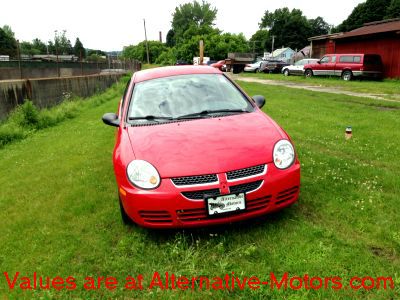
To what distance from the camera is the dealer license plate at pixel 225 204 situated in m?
2.99

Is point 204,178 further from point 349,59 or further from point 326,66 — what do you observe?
point 326,66

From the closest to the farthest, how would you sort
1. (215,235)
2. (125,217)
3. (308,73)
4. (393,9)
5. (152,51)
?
(215,235)
(125,217)
(308,73)
(393,9)
(152,51)

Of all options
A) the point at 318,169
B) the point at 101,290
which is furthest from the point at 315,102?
the point at 101,290

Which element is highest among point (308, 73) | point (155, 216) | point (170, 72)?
point (170, 72)

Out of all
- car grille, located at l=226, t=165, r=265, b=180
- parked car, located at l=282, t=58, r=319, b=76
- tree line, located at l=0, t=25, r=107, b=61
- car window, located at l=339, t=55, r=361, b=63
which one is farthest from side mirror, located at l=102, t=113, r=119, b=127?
parked car, located at l=282, t=58, r=319, b=76

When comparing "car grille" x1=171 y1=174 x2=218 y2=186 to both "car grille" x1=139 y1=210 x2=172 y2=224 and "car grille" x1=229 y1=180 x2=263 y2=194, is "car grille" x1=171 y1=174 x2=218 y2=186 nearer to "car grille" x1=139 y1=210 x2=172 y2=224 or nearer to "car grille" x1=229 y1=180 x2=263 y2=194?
"car grille" x1=229 y1=180 x2=263 y2=194

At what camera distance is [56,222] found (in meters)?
3.88

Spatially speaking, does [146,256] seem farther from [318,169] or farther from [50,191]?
[318,169]

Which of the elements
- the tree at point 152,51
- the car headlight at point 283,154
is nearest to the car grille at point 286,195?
the car headlight at point 283,154

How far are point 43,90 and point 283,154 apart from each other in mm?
10592

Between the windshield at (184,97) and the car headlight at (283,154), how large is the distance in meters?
0.87

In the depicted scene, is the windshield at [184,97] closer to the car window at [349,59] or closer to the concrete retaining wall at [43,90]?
the concrete retaining wall at [43,90]

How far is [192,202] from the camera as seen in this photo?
2986mm

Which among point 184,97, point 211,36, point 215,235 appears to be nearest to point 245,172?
point 215,235
